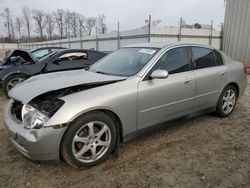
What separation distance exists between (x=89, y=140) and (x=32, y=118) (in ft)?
2.36

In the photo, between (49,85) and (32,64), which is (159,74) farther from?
(32,64)

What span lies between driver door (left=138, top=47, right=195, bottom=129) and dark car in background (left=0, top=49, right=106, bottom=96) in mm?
4252

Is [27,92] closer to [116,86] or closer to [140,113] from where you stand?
[116,86]

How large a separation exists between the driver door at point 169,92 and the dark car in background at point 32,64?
4252 mm

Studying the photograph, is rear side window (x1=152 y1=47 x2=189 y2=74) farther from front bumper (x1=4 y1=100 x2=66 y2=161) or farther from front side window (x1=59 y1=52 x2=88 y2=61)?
front side window (x1=59 y1=52 x2=88 y2=61)

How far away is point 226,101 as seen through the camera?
4.78 metres

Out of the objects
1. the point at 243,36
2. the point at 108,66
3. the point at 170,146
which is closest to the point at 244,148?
the point at 170,146

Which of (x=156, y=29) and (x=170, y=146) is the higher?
(x=156, y=29)

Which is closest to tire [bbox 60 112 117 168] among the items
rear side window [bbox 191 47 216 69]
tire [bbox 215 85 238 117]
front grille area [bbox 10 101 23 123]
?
front grille area [bbox 10 101 23 123]

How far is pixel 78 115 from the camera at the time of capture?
2.73 m

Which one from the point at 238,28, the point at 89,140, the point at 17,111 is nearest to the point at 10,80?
the point at 17,111

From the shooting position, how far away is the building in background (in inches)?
460

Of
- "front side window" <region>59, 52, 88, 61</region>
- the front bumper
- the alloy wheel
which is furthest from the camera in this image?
"front side window" <region>59, 52, 88, 61</region>

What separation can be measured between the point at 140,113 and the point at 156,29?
10.3 m
